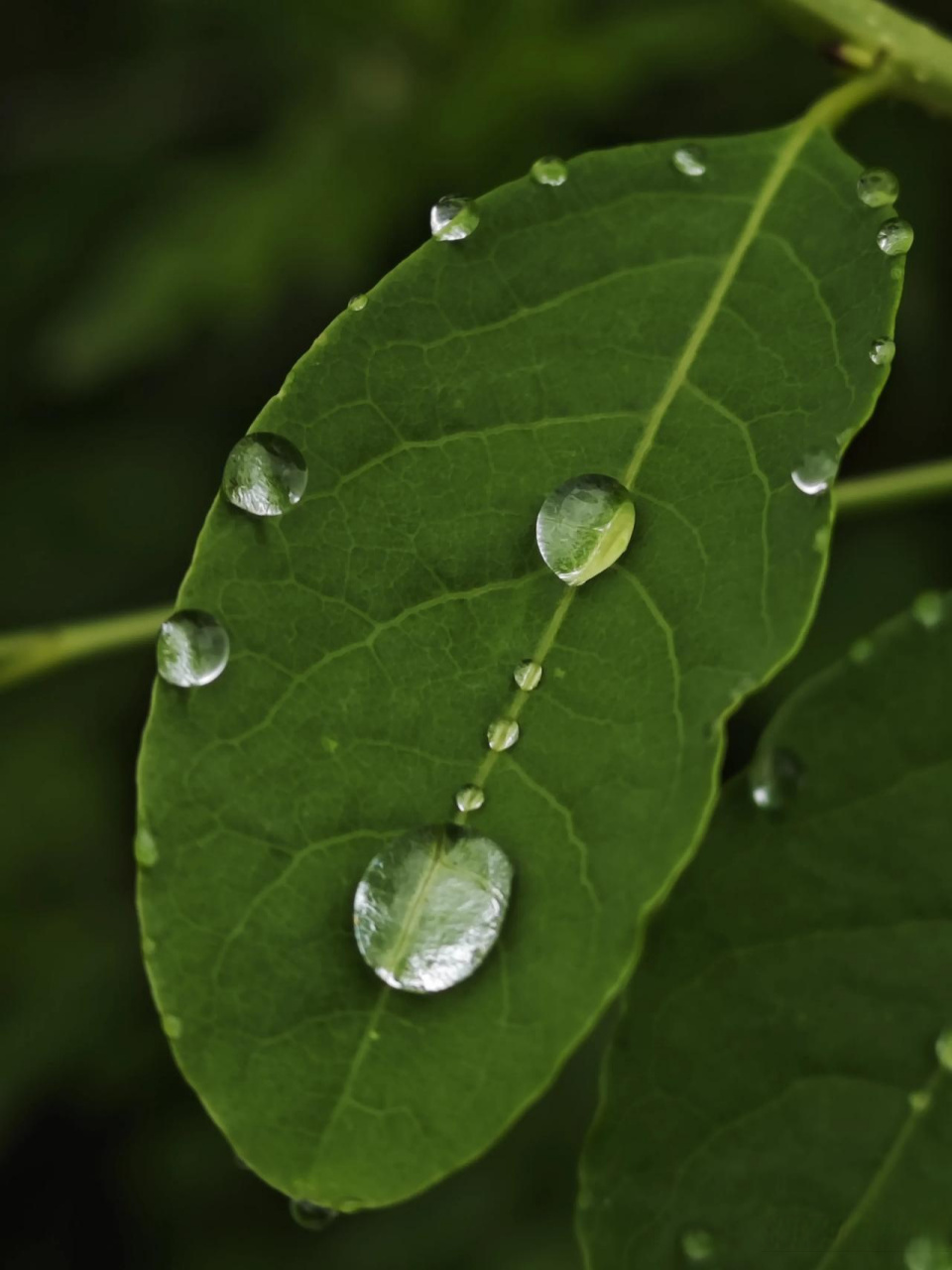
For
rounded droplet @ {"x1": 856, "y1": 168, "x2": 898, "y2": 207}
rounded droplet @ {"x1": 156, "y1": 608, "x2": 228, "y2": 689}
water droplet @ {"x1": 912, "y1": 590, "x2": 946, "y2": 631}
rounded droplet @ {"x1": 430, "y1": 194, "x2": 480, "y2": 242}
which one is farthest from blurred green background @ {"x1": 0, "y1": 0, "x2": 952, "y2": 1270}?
rounded droplet @ {"x1": 156, "y1": 608, "x2": 228, "y2": 689}

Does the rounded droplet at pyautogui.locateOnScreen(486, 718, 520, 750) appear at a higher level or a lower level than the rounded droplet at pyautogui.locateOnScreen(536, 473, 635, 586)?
lower

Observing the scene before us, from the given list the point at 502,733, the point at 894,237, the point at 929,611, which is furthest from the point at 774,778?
the point at 894,237

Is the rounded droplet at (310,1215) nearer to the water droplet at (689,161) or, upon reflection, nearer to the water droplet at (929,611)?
the water droplet at (929,611)

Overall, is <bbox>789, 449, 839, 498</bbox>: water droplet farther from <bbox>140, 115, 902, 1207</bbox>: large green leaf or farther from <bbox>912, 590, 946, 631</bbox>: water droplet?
<bbox>912, 590, 946, 631</bbox>: water droplet

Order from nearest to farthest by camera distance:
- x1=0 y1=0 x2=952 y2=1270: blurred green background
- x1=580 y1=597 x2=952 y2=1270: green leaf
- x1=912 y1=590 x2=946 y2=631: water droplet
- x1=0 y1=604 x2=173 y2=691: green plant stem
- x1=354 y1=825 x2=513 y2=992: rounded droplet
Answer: x1=354 y1=825 x2=513 y2=992: rounded droplet → x1=580 y1=597 x2=952 y2=1270: green leaf → x1=912 y1=590 x2=946 y2=631: water droplet → x1=0 y1=604 x2=173 y2=691: green plant stem → x1=0 y1=0 x2=952 y2=1270: blurred green background

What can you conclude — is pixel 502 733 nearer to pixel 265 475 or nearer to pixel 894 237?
pixel 265 475

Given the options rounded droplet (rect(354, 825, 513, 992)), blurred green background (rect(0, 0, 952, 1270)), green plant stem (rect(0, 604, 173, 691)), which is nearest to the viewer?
rounded droplet (rect(354, 825, 513, 992))

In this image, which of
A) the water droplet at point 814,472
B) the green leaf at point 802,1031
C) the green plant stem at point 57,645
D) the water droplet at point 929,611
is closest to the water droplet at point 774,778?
the green leaf at point 802,1031

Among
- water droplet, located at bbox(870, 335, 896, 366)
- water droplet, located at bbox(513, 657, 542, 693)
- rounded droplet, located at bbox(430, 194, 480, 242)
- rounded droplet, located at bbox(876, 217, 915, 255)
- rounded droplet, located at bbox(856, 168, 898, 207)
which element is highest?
rounded droplet, located at bbox(430, 194, 480, 242)
